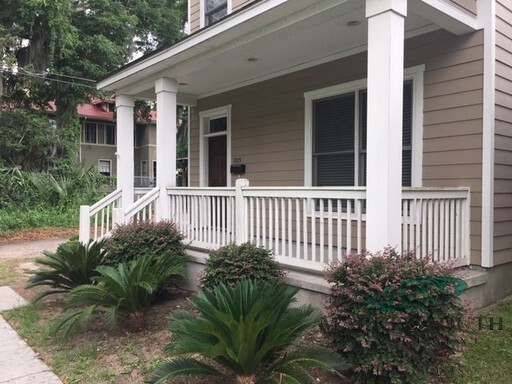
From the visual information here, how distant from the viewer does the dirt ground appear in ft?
11.1

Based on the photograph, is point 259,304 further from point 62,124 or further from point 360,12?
point 62,124

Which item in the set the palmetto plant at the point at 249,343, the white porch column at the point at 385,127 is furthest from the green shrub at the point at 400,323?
the white porch column at the point at 385,127

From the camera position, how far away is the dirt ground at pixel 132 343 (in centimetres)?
337

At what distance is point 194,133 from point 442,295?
696 cm

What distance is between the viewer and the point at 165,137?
666cm

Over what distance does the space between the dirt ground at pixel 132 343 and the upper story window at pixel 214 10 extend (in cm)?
529

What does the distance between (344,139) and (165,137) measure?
8.79 feet

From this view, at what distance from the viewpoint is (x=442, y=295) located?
293 cm

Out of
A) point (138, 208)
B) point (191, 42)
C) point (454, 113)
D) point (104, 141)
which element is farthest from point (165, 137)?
point (104, 141)

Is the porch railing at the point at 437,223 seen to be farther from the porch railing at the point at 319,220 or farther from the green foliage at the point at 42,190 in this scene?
the green foliage at the point at 42,190

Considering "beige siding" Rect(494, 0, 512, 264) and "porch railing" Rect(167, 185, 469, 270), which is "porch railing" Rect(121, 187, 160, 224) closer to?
"porch railing" Rect(167, 185, 469, 270)

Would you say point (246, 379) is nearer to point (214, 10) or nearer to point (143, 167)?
point (214, 10)

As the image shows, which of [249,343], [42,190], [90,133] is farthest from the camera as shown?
[90,133]

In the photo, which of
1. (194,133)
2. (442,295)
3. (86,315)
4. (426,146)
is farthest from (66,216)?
(442,295)
